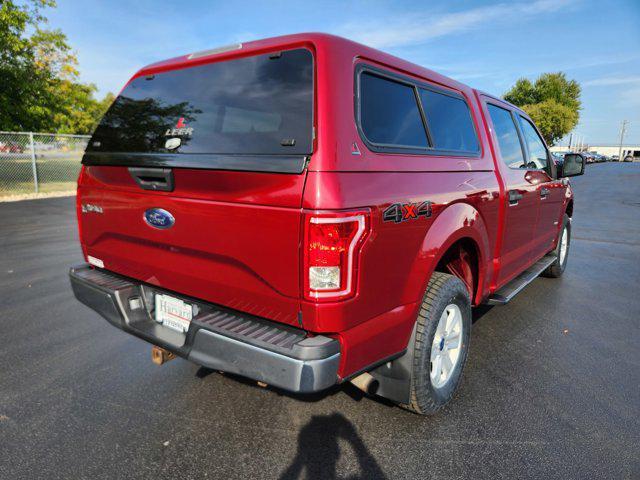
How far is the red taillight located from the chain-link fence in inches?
585

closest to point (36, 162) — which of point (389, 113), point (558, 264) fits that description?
point (558, 264)

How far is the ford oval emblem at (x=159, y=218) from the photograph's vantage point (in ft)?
7.68

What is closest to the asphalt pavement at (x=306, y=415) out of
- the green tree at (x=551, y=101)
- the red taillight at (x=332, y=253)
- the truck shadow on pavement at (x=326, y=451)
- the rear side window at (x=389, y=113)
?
the truck shadow on pavement at (x=326, y=451)

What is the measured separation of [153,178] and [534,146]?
12.4 ft

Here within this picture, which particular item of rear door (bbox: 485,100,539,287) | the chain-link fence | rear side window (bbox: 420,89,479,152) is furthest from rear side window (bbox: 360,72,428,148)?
the chain-link fence

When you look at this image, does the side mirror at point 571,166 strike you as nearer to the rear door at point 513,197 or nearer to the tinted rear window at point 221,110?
the rear door at point 513,197

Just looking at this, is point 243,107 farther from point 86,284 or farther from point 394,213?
point 86,284

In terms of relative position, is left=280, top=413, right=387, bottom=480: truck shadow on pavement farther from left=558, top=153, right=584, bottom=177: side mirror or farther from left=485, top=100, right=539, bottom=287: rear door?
left=558, top=153, right=584, bottom=177: side mirror

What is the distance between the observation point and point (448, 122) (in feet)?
9.79

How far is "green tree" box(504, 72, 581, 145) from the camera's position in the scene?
55.2 m

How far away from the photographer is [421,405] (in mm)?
2494

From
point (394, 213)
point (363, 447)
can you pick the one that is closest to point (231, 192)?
point (394, 213)

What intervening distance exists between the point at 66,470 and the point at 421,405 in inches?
73.3

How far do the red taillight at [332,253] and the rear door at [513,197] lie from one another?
192cm
